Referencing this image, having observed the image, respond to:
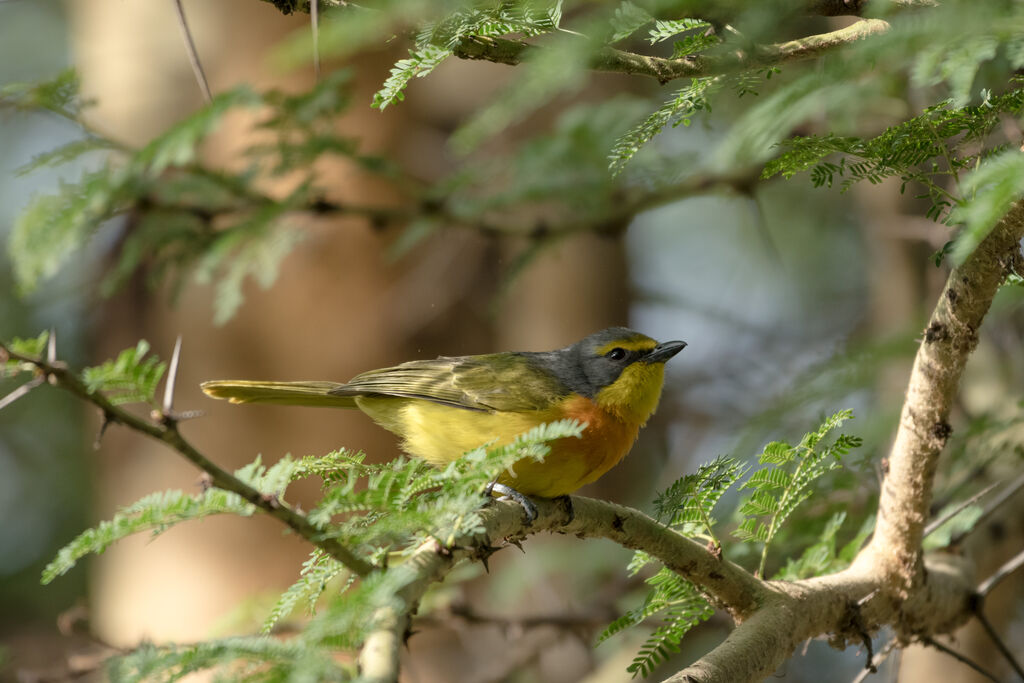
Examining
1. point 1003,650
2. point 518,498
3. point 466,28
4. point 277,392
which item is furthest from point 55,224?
point 1003,650

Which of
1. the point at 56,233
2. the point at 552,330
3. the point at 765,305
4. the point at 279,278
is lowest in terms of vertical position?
the point at 765,305

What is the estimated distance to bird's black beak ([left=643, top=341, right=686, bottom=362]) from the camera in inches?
176

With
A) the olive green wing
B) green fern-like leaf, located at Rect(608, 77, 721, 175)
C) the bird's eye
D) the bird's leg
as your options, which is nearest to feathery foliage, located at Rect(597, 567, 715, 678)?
the bird's leg

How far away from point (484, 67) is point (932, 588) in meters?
6.24

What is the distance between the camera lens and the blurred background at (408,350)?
587 centimetres

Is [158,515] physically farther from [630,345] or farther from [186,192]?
[630,345]

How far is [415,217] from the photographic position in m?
4.84

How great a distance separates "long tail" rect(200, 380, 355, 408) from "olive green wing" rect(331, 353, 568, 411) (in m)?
0.15

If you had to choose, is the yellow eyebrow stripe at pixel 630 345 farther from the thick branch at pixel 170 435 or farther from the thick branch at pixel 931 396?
the thick branch at pixel 170 435

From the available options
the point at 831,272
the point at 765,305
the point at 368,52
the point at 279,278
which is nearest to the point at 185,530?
the point at 279,278

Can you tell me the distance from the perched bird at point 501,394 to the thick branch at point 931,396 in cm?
125

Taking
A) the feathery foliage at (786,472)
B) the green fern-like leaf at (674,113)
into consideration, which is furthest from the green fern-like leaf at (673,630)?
the green fern-like leaf at (674,113)

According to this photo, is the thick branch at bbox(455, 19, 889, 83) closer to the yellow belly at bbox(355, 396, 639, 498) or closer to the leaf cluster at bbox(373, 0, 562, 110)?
the leaf cluster at bbox(373, 0, 562, 110)

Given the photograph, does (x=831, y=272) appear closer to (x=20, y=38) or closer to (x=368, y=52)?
(x=368, y=52)
